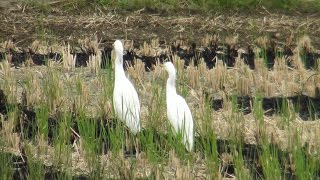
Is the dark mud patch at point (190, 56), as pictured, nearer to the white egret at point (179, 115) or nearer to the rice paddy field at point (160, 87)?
the rice paddy field at point (160, 87)

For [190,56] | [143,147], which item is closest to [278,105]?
[143,147]

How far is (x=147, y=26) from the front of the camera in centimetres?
995

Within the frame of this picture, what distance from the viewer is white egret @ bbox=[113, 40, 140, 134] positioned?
547 cm

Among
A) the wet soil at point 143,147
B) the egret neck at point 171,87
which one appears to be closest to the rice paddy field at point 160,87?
the wet soil at point 143,147

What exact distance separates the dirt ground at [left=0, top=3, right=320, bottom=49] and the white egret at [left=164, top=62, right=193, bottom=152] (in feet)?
11.1

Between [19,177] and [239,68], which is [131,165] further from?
[239,68]

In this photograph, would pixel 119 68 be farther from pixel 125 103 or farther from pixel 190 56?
pixel 190 56

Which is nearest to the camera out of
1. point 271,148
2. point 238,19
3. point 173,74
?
point 271,148

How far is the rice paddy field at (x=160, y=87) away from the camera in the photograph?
16.4 feet

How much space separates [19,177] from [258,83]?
9.11 feet

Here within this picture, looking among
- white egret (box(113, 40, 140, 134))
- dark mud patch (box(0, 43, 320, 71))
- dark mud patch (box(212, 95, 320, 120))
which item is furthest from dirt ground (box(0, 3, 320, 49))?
white egret (box(113, 40, 140, 134))

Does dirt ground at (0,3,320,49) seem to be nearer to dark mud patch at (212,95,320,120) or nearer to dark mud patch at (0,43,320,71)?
dark mud patch at (0,43,320,71)

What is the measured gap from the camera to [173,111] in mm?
5441

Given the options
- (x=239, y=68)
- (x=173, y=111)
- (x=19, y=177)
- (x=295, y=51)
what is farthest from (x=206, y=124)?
(x=295, y=51)
